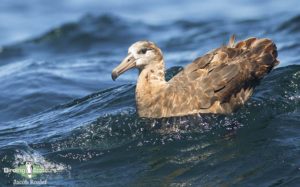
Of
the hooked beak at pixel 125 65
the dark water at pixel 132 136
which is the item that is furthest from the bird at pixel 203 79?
the dark water at pixel 132 136

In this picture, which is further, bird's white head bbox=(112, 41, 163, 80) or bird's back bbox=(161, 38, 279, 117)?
bird's white head bbox=(112, 41, 163, 80)

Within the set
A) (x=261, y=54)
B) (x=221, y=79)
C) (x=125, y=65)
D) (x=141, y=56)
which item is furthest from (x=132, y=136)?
(x=261, y=54)

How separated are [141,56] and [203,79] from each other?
0.78 meters

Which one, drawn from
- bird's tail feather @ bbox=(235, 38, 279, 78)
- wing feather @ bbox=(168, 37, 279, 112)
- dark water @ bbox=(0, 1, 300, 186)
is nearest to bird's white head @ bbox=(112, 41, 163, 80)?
wing feather @ bbox=(168, 37, 279, 112)

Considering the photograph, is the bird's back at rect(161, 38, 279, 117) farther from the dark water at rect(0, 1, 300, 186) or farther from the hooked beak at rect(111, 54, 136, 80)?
the hooked beak at rect(111, 54, 136, 80)

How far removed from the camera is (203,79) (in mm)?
9336

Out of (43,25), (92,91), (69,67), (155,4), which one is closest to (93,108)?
(92,91)

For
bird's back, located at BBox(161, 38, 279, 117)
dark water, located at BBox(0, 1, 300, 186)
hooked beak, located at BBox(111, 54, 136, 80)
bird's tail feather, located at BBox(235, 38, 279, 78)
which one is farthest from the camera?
bird's tail feather, located at BBox(235, 38, 279, 78)

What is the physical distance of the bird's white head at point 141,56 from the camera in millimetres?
9500

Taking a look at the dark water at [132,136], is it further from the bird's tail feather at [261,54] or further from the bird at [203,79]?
the bird's tail feather at [261,54]

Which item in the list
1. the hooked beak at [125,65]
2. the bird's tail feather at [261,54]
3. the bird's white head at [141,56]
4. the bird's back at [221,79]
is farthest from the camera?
the bird's tail feather at [261,54]

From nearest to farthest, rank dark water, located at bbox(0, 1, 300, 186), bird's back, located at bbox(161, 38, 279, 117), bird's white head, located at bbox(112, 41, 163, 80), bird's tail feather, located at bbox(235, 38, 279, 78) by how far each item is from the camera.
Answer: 1. dark water, located at bbox(0, 1, 300, 186)
2. bird's back, located at bbox(161, 38, 279, 117)
3. bird's white head, located at bbox(112, 41, 163, 80)
4. bird's tail feather, located at bbox(235, 38, 279, 78)

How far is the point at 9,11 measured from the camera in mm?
25562

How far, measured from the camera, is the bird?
9289mm
